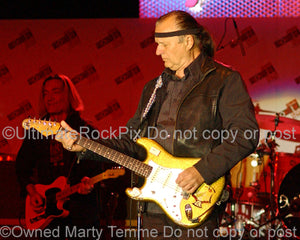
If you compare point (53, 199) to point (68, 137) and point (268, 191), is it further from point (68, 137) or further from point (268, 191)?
point (268, 191)

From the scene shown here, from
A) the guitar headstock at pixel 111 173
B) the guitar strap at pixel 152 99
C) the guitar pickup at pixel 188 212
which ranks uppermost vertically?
the guitar strap at pixel 152 99

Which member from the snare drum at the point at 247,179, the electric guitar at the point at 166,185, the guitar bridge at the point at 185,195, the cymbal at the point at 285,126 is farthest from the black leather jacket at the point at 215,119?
the snare drum at the point at 247,179

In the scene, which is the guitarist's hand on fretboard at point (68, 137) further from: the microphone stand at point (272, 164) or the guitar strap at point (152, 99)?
the microphone stand at point (272, 164)

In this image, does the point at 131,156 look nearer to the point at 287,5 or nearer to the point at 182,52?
the point at 182,52

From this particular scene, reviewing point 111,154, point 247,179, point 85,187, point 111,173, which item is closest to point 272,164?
point 247,179

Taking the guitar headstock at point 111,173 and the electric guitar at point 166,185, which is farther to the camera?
the guitar headstock at point 111,173

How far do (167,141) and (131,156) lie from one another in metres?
0.47

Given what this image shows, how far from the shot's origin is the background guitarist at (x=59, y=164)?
4.93 metres

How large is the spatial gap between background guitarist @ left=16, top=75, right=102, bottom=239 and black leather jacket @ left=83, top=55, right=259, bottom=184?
191cm

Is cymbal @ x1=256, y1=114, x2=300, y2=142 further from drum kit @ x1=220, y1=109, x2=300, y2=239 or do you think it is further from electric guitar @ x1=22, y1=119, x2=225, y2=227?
electric guitar @ x1=22, y1=119, x2=225, y2=227

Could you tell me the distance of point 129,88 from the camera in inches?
281

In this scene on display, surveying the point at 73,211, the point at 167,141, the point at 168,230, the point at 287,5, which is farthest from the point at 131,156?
the point at 287,5

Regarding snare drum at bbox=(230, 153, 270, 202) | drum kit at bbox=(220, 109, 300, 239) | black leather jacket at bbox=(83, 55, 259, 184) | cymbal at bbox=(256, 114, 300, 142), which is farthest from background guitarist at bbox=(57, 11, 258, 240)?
snare drum at bbox=(230, 153, 270, 202)

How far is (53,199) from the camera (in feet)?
16.7
